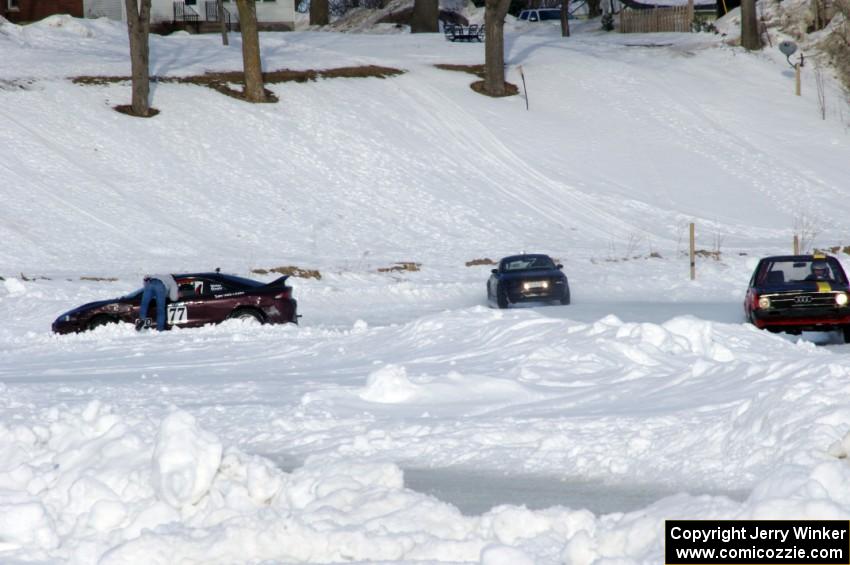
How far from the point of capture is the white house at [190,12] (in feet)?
214

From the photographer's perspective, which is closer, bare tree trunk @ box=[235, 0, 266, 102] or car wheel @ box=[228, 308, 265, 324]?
car wheel @ box=[228, 308, 265, 324]

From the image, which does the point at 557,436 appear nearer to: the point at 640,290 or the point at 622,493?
the point at 622,493

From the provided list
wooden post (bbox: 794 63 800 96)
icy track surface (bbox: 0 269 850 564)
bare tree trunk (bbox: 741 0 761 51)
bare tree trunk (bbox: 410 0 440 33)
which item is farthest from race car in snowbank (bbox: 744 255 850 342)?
bare tree trunk (bbox: 410 0 440 33)

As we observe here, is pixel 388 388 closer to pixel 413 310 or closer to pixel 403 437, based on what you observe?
pixel 403 437

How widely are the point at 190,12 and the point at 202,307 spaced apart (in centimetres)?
4890

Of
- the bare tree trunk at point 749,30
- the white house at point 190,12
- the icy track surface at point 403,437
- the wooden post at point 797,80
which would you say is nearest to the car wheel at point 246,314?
the icy track surface at point 403,437

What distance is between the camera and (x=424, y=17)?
65625 millimetres

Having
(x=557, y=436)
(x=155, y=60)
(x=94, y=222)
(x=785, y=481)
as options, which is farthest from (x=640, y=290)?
(x=155, y=60)

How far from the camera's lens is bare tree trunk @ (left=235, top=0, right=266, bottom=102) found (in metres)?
44.2

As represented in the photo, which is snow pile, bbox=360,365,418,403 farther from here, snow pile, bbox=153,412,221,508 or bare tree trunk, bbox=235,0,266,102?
bare tree trunk, bbox=235,0,266,102

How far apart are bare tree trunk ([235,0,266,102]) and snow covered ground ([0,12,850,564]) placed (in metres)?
0.77

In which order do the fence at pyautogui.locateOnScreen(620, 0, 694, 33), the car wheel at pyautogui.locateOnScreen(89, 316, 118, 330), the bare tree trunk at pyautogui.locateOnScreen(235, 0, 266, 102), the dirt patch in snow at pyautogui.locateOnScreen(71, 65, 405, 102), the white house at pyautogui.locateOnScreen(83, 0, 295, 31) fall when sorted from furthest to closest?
the white house at pyautogui.locateOnScreen(83, 0, 295, 31) → the fence at pyautogui.locateOnScreen(620, 0, 694, 33) → the dirt patch in snow at pyautogui.locateOnScreen(71, 65, 405, 102) → the bare tree trunk at pyautogui.locateOnScreen(235, 0, 266, 102) → the car wheel at pyautogui.locateOnScreen(89, 316, 118, 330)

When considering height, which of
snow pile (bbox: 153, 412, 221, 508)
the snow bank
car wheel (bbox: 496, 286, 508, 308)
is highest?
snow pile (bbox: 153, 412, 221, 508)

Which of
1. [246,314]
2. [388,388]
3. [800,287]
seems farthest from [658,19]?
[388,388]
